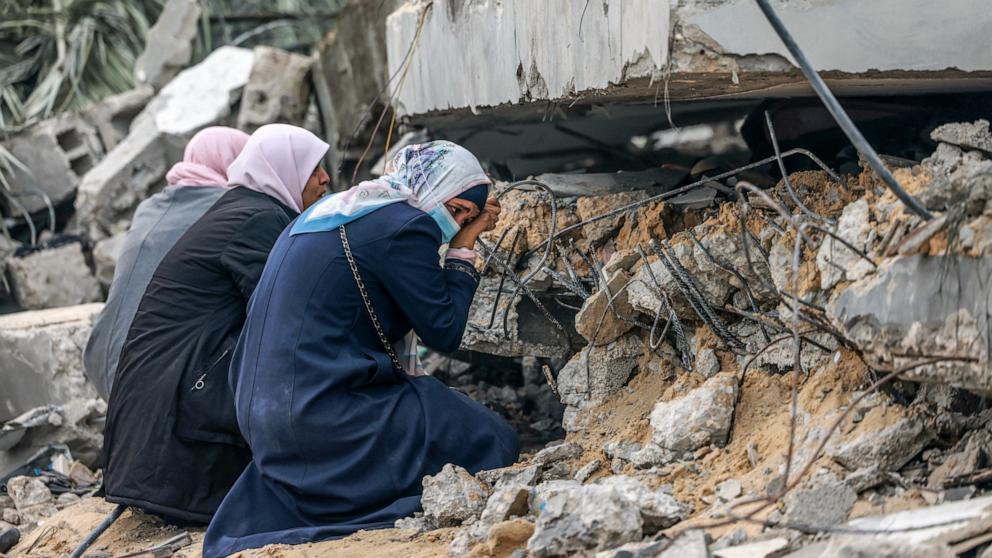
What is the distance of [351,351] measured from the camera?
338cm

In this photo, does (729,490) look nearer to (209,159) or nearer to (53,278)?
(209,159)

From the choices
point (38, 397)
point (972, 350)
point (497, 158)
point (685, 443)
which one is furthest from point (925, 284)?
point (38, 397)

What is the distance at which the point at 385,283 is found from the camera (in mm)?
3316

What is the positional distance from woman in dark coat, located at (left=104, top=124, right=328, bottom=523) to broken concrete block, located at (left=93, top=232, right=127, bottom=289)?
15.8 ft

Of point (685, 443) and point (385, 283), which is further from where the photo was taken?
point (385, 283)

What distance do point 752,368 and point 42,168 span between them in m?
8.45

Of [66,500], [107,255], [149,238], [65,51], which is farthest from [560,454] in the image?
[65,51]

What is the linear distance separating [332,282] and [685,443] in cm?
116

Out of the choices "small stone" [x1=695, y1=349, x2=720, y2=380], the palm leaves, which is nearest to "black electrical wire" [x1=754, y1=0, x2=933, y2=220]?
"small stone" [x1=695, y1=349, x2=720, y2=380]

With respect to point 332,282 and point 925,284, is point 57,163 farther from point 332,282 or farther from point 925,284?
point 925,284

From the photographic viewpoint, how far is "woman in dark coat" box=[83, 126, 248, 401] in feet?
14.0

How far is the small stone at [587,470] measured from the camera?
10.4 feet

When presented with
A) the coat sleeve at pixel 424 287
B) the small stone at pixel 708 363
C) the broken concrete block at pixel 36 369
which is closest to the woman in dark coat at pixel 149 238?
the broken concrete block at pixel 36 369

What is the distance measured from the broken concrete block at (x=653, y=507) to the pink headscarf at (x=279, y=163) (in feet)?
6.82
